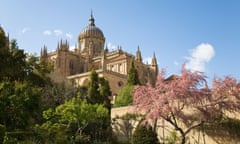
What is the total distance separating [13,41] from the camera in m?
25.5

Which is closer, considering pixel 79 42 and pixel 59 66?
pixel 59 66

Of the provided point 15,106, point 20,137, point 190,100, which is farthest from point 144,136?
point 15,106

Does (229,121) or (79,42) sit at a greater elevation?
(79,42)

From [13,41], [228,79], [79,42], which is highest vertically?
[79,42]

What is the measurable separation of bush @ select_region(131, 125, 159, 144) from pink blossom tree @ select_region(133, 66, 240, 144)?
0.53 metres

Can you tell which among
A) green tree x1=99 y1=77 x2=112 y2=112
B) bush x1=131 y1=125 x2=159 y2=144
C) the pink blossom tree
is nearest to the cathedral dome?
green tree x1=99 y1=77 x2=112 y2=112

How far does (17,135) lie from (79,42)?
50.2 metres

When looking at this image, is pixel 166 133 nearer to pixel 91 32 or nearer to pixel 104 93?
pixel 104 93

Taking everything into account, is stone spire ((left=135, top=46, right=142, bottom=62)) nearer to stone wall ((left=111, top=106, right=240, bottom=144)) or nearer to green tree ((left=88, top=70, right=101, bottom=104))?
green tree ((left=88, top=70, right=101, bottom=104))

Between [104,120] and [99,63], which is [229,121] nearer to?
[104,120]

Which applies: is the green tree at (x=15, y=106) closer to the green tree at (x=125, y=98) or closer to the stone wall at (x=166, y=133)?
the stone wall at (x=166, y=133)

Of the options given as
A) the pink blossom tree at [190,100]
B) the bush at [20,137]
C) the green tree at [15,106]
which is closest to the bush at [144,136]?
the pink blossom tree at [190,100]

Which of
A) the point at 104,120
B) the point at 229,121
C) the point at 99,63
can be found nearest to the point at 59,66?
the point at 99,63

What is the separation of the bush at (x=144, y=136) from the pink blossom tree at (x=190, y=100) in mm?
531
